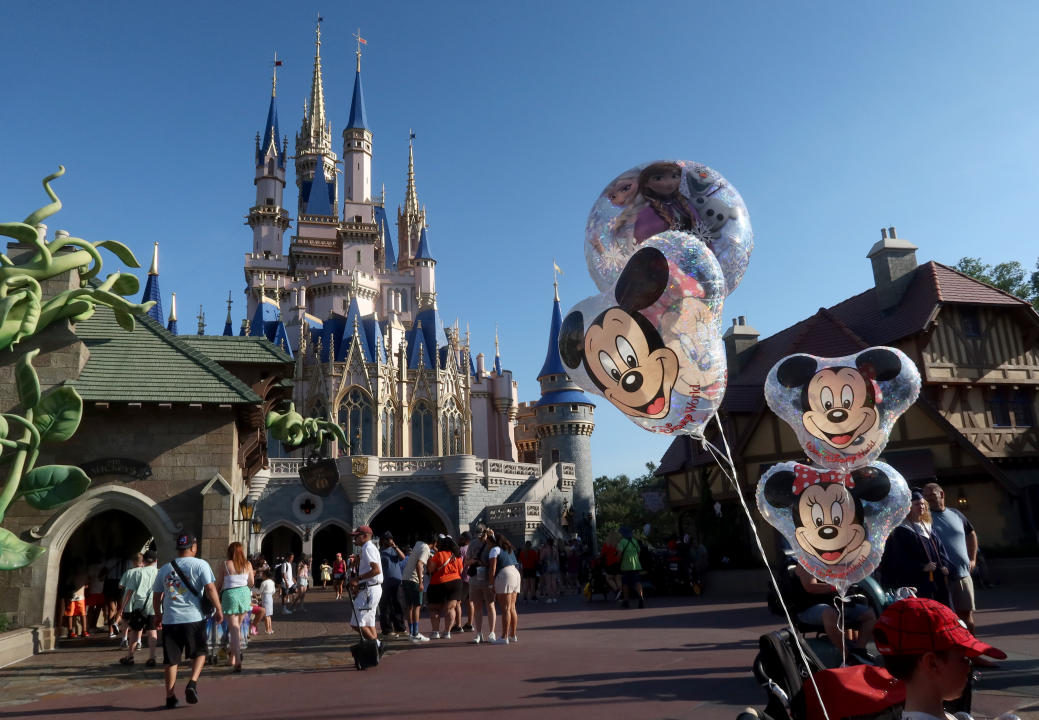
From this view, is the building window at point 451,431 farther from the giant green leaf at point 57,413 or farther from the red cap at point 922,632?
the red cap at point 922,632

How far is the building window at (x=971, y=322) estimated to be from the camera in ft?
60.2

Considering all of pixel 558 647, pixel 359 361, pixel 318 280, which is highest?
pixel 318 280

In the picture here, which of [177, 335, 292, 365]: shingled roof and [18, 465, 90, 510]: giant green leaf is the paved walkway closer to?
[18, 465, 90, 510]: giant green leaf

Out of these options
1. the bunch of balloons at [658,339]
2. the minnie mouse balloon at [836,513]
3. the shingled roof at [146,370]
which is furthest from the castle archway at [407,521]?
the bunch of balloons at [658,339]

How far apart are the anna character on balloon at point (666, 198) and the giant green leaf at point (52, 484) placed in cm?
735

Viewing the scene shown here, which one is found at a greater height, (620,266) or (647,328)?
(620,266)

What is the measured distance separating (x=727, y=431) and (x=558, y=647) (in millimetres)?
12042

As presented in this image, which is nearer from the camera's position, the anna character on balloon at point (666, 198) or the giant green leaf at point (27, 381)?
the anna character on balloon at point (666, 198)

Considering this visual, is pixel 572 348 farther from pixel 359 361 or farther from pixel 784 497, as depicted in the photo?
pixel 359 361

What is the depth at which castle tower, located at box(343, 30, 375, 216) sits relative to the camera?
155 feet

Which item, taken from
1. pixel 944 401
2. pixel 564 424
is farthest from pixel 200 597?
pixel 564 424

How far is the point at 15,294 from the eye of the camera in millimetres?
8680

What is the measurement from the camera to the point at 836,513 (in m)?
4.79

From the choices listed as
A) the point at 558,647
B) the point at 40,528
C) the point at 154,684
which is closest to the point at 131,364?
the point at 40,528
